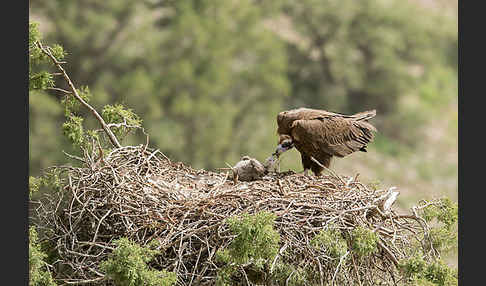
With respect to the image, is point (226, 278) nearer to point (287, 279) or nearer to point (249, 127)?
point (287, 279)

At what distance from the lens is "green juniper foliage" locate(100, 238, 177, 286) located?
5.34 meters

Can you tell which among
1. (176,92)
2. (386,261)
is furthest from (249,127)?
(386,261)

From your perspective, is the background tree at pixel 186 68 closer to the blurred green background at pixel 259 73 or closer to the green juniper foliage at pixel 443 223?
the blurred green background at pixel 259 73

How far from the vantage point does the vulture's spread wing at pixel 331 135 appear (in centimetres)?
716

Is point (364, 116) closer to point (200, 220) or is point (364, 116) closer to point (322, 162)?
point (322, 162)

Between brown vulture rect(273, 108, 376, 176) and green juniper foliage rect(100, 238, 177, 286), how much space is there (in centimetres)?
230

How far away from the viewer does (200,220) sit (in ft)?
19.3

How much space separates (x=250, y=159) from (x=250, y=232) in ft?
7.11

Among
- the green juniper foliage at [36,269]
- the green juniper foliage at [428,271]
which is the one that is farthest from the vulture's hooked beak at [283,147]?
the green juniper foliage at [36,269]

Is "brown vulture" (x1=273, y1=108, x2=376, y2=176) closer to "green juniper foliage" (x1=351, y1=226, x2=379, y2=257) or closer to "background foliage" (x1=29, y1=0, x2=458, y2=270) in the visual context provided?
"background foliage" (x1=29, y1=0, x2=458, y2=270)

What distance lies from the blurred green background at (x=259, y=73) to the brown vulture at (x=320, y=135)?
1.36 ft

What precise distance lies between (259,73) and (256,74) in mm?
160

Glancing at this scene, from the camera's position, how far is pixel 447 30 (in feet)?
86.3

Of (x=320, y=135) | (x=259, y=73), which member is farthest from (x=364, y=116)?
(x=259, y=73)
